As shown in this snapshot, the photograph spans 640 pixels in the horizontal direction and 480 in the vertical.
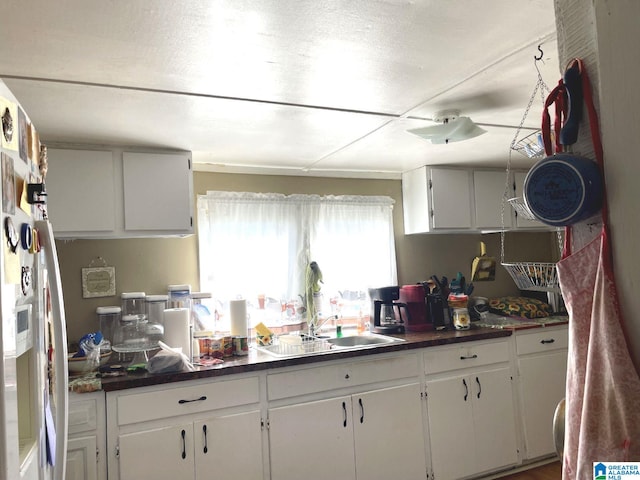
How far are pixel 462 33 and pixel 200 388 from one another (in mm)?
1881

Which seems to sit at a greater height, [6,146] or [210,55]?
[210,55]

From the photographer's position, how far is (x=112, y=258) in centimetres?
281

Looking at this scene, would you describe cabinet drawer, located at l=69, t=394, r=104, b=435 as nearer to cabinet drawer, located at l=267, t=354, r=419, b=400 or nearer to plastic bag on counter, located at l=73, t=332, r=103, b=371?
plastic bag on counter, located at l=73, t=332, r=103, b=371

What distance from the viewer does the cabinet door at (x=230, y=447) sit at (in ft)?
7.35

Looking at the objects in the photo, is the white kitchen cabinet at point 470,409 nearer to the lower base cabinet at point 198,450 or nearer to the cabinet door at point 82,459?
the lower base cabinet at point 198,450

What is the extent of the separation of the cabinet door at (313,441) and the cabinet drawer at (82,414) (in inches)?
32.5

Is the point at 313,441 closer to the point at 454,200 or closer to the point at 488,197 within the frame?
the point at 454,200

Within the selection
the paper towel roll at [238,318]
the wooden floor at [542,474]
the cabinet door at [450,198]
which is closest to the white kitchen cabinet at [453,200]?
the cabinet door at [450,198]

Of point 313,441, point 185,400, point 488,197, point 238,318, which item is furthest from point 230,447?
point 488,197

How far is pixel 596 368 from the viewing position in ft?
2.18

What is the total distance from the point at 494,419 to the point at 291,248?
1.74m

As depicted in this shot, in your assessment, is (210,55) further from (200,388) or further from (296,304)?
(296,304)

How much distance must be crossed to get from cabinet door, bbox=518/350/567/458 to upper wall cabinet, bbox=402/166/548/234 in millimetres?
1025

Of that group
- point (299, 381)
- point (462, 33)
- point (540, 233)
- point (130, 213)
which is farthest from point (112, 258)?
point (540, 233)
